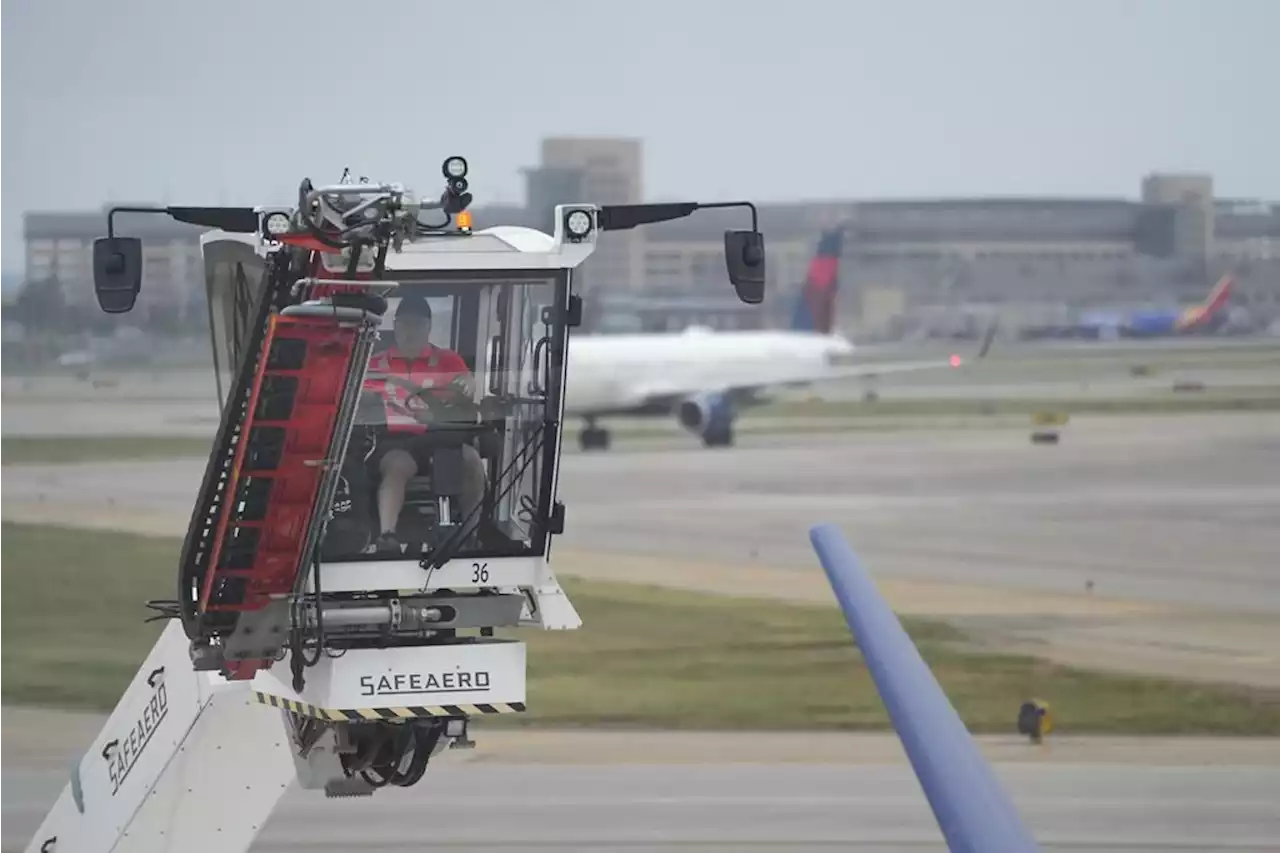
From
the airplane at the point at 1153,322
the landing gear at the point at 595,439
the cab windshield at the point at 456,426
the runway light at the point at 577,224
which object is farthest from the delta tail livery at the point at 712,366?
the runway light at the point at 577,224

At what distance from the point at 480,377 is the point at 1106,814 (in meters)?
9.24

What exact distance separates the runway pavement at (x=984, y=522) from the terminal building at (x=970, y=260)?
428cm

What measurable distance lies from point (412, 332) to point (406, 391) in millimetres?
257

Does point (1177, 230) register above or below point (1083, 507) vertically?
above

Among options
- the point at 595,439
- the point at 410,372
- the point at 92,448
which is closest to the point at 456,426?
the point at 410,372

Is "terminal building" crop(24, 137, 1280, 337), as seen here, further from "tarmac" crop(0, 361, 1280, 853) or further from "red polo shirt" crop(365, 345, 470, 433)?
"red polo shirt" crop(365, 345, 470, 433)

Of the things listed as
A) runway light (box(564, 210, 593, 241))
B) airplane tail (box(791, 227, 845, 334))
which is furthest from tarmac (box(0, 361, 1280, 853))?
runway light (box(564, 210, 593, 241))

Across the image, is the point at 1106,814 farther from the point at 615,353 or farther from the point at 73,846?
the point at 615,353

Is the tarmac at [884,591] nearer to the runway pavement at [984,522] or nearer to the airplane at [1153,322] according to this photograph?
the runway pavement at [984,522]

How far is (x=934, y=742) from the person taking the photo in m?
6.89

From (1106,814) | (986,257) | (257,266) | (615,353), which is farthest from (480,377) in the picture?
(986,257)

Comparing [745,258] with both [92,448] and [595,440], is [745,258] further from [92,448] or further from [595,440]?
[595,440]

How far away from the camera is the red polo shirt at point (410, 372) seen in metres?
9.17

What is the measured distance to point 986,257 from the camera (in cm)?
5734
